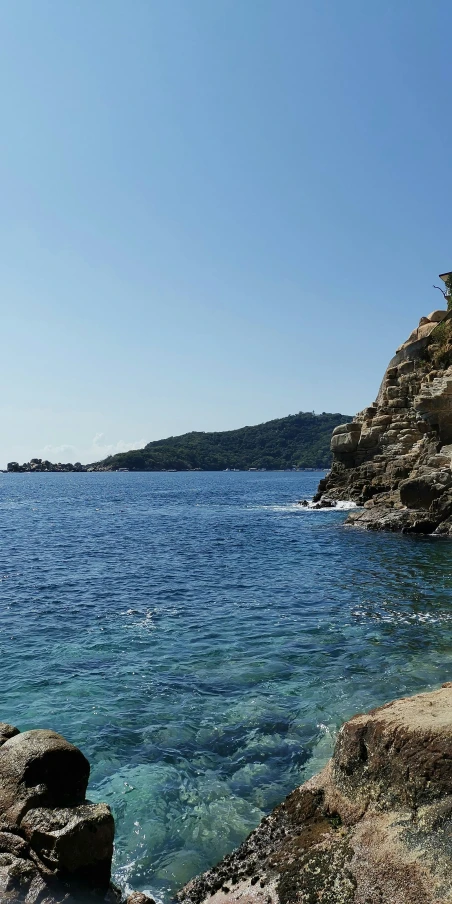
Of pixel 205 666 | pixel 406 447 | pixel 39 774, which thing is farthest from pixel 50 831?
pixel 406 447

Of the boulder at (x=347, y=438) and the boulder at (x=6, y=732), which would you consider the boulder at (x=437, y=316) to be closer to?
the boulder at (x=347, y=438)

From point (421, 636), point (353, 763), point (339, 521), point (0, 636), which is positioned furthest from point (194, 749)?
point (339, 521)

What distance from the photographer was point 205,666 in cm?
1452

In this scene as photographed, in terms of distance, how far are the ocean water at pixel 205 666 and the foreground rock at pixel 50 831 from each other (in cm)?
129

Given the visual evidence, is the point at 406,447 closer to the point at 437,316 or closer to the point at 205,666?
the point at 437,316

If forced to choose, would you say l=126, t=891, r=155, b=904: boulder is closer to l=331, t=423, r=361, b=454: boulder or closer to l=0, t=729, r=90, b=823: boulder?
l=0, t=729, r=90, b=823: boulder

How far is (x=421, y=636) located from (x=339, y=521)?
30.5 m

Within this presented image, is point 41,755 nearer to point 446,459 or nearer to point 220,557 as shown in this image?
point 220,557

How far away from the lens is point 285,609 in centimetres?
1995

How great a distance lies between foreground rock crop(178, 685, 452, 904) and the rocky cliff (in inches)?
1223

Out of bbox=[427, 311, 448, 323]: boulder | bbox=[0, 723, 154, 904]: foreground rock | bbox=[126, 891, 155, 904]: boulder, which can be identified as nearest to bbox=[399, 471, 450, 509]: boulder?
bbox=[427, 311, 448, 323]: boulder

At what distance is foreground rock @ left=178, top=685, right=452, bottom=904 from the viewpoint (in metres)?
5.02

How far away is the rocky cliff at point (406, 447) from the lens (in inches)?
1474

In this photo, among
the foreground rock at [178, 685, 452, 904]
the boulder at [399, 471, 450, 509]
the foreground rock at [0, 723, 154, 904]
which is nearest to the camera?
the foreground rock at [178, 685, 452, 904]
